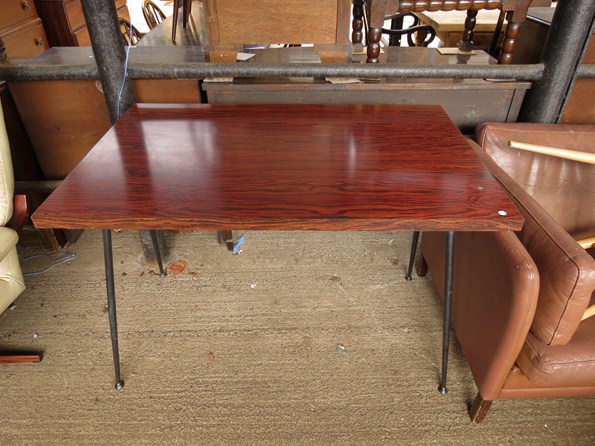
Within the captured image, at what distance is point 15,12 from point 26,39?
7.0 inches

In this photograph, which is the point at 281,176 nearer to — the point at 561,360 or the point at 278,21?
the point at 278,21

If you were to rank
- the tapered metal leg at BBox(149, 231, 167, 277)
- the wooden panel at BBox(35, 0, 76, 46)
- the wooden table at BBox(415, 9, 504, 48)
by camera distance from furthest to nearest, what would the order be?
the wooden panel at BBox(35, 0, 76, 46), the wooden table at BBox(415, 9, 504, 48), the tapered metal leg at BBox(149, 231, 167, 277)

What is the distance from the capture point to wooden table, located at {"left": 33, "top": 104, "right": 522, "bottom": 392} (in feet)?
3.18

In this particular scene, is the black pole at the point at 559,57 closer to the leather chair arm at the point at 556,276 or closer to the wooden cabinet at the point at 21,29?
the leather chair arm at the point at 556,276

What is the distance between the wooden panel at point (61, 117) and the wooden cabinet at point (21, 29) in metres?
1.26

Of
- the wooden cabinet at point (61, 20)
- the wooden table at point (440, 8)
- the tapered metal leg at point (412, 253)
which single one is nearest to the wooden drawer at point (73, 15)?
the wooden cabinet at point (61, 20)

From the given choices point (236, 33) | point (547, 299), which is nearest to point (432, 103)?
point (236, 33)

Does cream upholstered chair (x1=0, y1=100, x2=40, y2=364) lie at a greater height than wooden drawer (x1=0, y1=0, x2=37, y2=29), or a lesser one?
lesser

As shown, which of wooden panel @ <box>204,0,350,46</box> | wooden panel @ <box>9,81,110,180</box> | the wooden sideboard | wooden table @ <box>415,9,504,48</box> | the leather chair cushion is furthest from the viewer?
wooden table @ <box>415,9,504,48</box>

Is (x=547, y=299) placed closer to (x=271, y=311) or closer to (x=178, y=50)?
(x=271, y=311)

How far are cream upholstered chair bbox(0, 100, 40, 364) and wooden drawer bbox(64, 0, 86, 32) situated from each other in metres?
2.38

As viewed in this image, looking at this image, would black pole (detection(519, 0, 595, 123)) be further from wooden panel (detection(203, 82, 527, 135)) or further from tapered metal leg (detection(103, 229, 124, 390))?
tapered metal leg (detection(103, 229, 124, 390))

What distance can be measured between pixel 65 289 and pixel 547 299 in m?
1.87

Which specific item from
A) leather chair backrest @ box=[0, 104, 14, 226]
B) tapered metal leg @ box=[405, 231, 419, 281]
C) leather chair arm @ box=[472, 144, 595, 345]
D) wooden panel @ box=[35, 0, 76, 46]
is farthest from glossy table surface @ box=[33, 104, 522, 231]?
wooden panel @ box=[35, 0, 76, 46]
